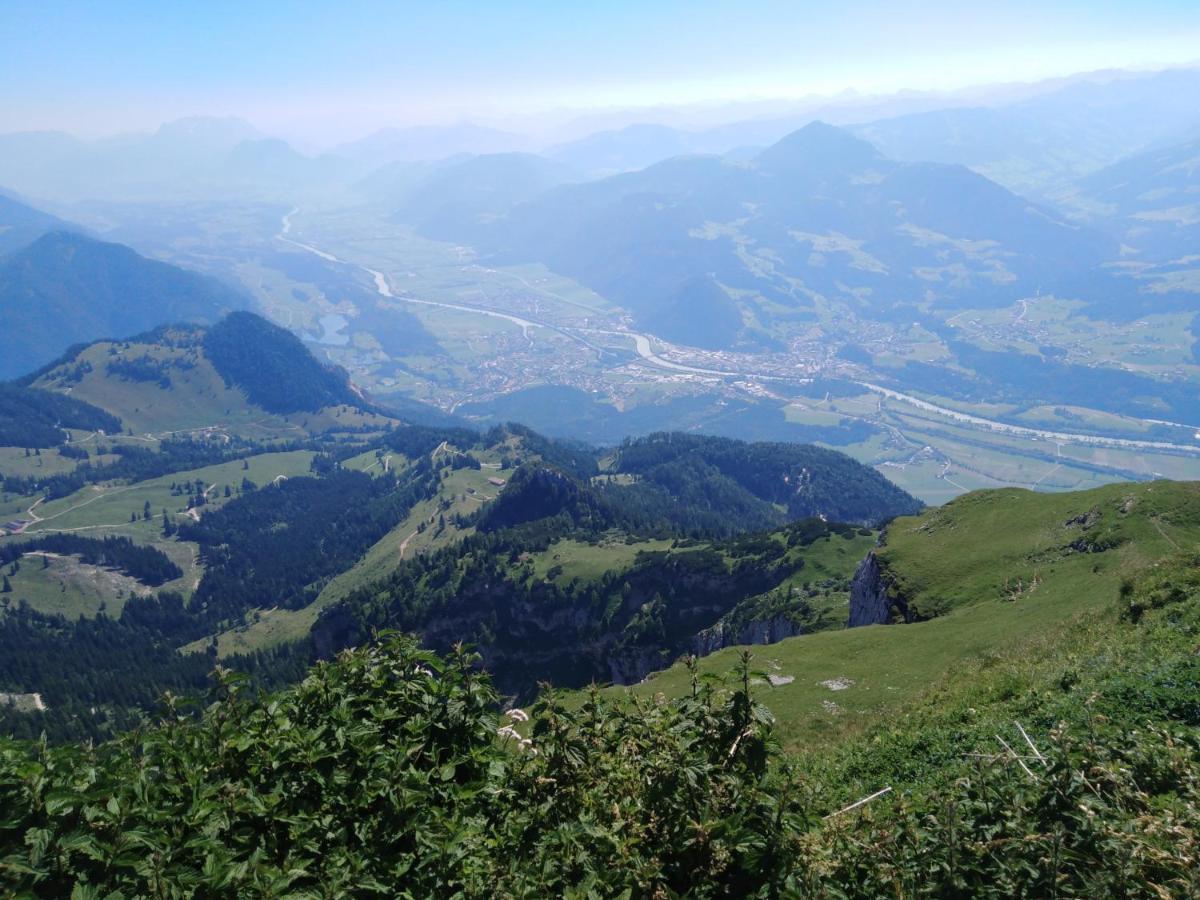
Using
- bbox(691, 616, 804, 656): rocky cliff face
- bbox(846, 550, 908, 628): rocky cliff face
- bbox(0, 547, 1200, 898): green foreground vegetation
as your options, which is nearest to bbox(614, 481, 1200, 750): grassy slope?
bbox(846, 550, 908, 628): rocky cliff face

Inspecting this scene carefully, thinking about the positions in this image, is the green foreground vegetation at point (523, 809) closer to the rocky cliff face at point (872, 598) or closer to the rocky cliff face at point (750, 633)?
the rocky cliff face at point (872, 598)

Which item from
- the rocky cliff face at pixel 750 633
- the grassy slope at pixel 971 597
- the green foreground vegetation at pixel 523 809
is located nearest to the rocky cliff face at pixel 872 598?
the grassy slope at pixel 971 597

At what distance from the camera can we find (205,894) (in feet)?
24.7

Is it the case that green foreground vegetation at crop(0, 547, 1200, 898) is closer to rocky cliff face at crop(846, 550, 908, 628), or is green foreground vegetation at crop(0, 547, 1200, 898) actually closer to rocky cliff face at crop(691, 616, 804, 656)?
rocky cliff face at crop(846, 550, 908, 628)

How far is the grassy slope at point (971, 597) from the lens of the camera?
124ft

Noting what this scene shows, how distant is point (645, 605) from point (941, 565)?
104m

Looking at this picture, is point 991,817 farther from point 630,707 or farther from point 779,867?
point 630,707

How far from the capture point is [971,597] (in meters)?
57.3

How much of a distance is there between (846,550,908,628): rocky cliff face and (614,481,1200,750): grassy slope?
181 cm

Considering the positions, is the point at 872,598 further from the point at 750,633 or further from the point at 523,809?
the point at 523,809

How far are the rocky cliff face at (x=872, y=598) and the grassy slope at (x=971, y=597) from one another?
71.4 inches

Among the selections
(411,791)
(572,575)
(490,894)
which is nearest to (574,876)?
(490,894)

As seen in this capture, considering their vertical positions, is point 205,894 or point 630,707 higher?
point 205,894

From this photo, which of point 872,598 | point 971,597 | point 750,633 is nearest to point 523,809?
point 971,597
